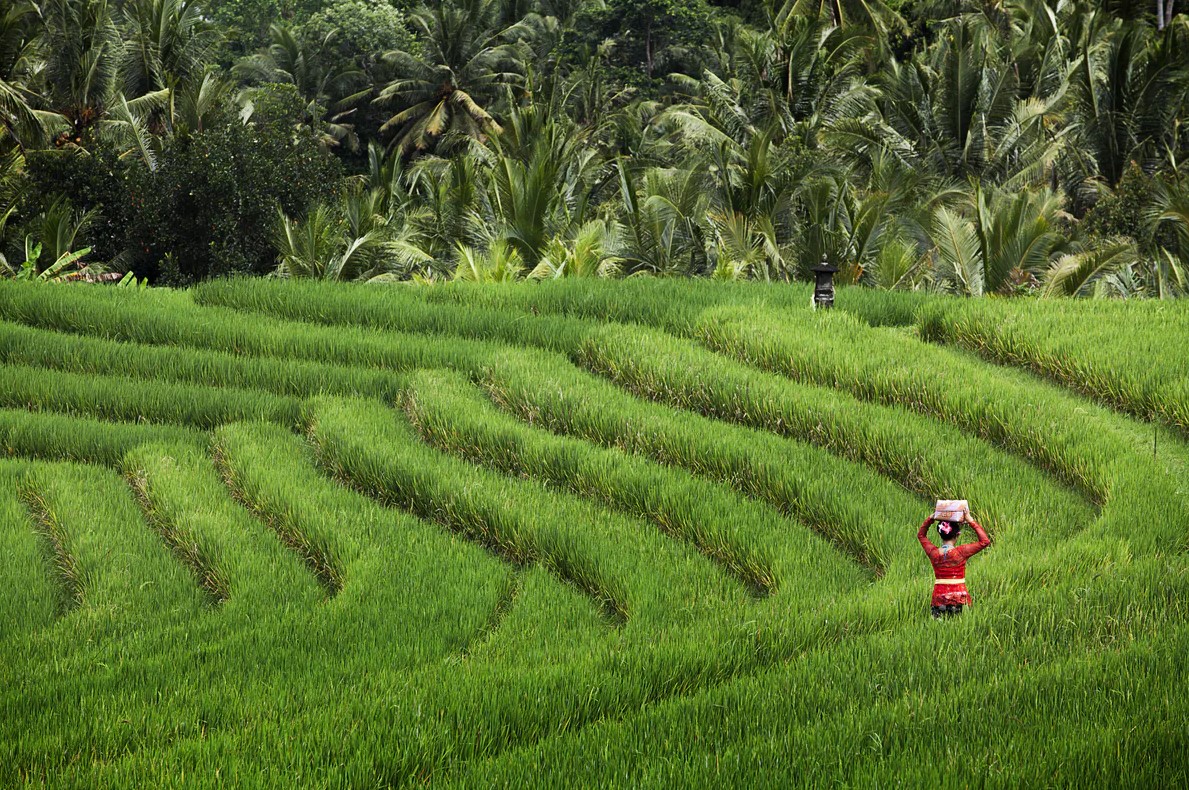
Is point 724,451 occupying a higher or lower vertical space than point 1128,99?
lower

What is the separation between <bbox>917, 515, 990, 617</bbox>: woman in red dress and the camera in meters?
3.74

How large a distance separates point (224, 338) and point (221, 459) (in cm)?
197

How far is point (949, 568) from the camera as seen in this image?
3.85 metres

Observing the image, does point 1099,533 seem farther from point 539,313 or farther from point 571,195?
point 571,195

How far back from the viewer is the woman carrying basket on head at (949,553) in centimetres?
372

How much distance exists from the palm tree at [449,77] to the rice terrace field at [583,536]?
19.0 metres

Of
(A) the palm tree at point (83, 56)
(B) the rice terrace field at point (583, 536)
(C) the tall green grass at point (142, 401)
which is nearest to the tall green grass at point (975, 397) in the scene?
(B) the rice terrace field at point (583, 536)

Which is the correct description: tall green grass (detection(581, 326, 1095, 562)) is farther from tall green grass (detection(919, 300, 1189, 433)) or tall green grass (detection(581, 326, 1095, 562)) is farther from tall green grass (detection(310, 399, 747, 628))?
tall green grass (detection(919, 300, 1189, 433))

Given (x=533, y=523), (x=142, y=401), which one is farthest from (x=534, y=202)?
(x=533, y=523)

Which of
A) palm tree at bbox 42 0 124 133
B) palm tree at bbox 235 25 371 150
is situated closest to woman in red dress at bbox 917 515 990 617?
palm tree at bbox 42 0 124 133

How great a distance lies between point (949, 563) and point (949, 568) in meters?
0.03

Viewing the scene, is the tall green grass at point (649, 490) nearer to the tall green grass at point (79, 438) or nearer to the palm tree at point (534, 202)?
the tall green grass at point (79, 438)

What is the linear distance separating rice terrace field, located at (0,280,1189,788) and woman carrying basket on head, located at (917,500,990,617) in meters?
0.09

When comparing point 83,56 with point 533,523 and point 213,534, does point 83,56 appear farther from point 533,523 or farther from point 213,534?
point 533,523
